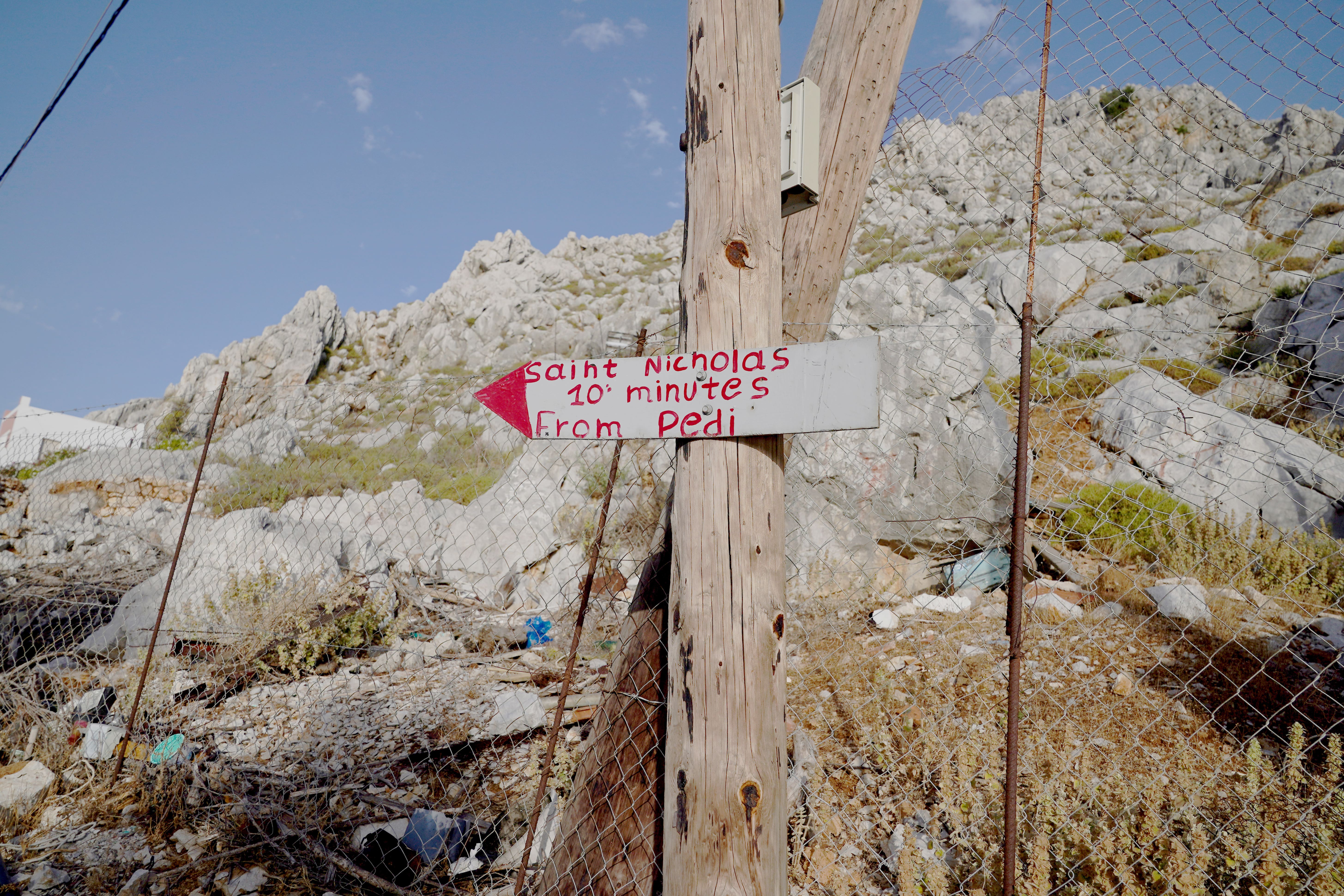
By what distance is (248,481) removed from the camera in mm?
8445

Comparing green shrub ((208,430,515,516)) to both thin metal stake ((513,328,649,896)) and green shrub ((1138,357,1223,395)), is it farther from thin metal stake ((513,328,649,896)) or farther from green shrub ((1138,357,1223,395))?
green shrub ((1138,357,1223,395))

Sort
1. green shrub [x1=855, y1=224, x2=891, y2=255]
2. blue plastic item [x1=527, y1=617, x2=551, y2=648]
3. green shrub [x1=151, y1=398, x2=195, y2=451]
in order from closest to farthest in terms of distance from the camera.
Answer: blue plastic item [x1=527, y1=617, x2=551, y2=648] < green shrub [x1=855, y1=224, x2=891, y2=255] < green shrub [x1=151, y1=398, x2=195, y2=451]

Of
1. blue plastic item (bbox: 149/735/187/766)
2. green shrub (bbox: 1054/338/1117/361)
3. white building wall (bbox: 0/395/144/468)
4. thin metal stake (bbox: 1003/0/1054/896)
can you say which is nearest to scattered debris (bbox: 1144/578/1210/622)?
green shrub (bbox: 1054/338/1117/361)

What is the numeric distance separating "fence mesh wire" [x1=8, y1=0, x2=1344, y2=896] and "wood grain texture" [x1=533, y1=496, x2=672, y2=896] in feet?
0.04

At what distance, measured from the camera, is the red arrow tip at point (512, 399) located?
1.76 m

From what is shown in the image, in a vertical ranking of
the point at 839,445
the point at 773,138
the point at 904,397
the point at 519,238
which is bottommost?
the point at 839,445

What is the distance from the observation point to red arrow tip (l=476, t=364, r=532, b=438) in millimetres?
1763

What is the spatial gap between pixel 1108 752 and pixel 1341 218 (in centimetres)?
1083

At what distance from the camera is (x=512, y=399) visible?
5.88ft

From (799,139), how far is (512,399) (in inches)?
42.2

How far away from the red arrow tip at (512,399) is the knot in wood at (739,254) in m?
0.63

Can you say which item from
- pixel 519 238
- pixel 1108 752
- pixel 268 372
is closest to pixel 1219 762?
pixel 1108 752

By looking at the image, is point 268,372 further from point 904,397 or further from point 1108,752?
point 1108,752

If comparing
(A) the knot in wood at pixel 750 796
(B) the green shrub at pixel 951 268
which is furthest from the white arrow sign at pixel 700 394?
(B) the green shrub at pixel 951 268
